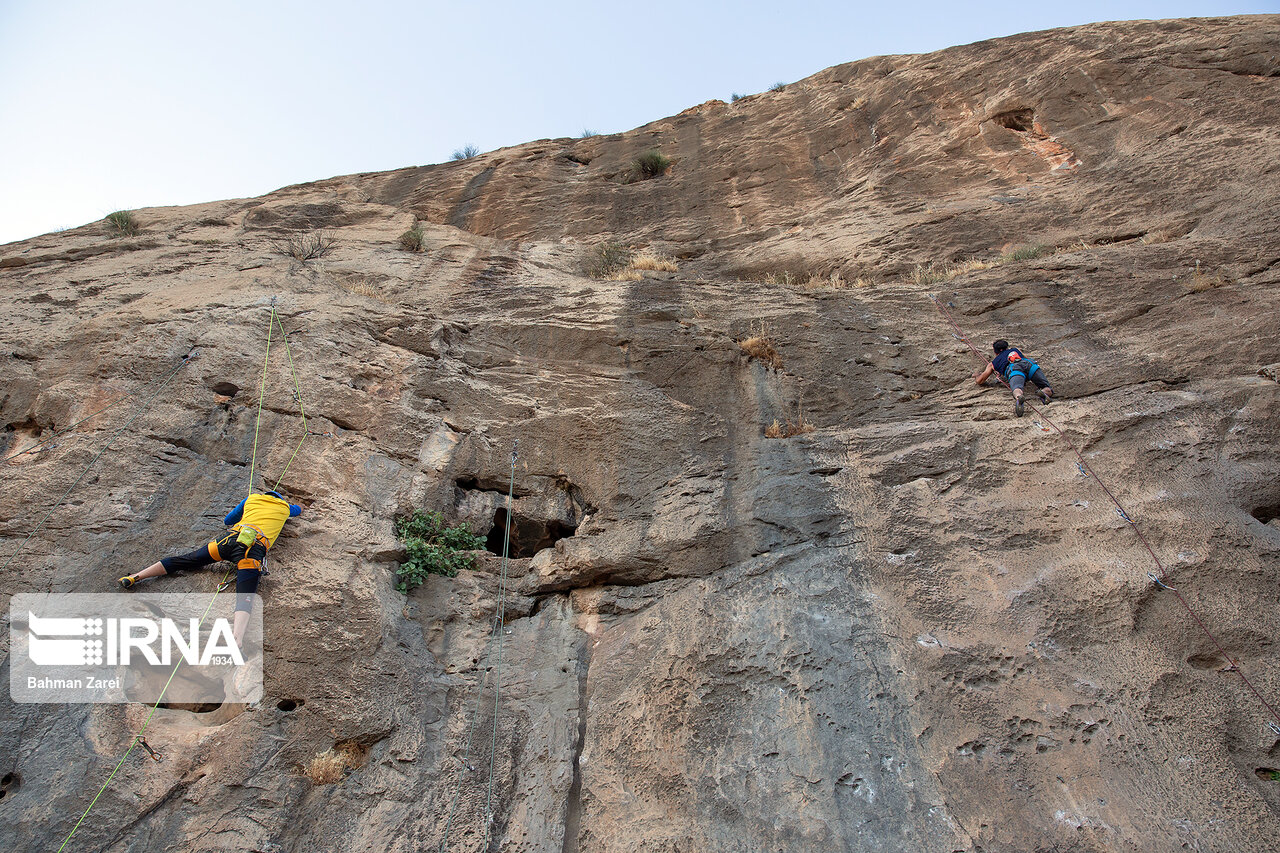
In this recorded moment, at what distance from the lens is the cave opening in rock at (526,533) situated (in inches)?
269

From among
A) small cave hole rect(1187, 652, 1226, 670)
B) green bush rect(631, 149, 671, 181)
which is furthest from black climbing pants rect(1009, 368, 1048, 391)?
green bush rect(631, 149, 671, 181)

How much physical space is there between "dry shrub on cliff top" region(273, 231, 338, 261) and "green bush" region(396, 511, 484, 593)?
5271 mm

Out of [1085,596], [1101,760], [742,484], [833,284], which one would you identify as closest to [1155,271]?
[833,284]

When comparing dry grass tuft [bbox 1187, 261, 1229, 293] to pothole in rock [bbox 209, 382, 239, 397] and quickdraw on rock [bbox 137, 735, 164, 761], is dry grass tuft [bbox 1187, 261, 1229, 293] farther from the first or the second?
quickdraw on rock [bbox 137, 735, 164, 761]

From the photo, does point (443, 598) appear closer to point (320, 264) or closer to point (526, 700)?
point (526, 700)

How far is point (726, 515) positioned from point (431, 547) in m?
2.52

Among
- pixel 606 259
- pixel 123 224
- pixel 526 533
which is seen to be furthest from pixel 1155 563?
pixel 123 224

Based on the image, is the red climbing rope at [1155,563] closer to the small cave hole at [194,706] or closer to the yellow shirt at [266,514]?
the yellow shirt at [266,514]

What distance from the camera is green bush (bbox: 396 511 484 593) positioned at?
600cm

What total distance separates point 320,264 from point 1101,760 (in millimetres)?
9669

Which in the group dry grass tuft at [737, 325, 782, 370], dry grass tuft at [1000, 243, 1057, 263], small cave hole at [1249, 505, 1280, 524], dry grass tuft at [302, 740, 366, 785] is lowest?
dry grass tuft at [302, 740, 366, 785]

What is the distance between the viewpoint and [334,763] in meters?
4.74

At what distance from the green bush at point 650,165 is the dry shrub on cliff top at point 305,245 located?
18.4ft

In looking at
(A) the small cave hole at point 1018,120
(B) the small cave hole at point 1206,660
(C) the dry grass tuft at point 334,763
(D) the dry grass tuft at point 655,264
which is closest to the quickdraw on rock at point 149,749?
(C) the dry grass tuft at point 334,763
